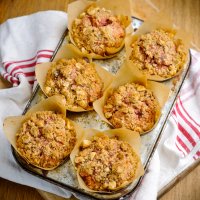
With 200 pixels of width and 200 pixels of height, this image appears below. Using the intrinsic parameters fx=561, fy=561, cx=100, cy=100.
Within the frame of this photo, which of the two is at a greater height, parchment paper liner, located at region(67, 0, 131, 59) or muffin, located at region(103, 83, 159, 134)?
parchment paper liner, located at region(67, 0, 131, 59)

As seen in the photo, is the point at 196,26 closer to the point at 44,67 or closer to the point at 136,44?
the point at 136,44

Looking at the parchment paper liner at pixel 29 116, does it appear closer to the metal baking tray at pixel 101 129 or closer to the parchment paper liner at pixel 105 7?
the metal baking tray at pixel 101 129

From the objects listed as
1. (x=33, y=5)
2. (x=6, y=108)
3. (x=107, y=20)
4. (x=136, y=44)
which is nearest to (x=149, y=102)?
(x=136, y=44)

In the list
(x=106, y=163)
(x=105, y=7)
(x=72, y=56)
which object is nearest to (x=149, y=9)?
(x=105, y=7)

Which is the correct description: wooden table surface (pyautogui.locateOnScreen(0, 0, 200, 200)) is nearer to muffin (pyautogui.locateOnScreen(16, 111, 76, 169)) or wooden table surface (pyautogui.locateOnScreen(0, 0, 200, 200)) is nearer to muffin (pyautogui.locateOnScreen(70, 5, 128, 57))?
muffin (pyautogui.locateOnScreen(70, 5, 128, 57))

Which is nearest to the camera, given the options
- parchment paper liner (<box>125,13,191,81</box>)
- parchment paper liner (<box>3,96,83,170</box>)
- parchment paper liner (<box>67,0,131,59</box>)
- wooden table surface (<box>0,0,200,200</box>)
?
parchment paper liner (<box>3,96,83,170</box>)

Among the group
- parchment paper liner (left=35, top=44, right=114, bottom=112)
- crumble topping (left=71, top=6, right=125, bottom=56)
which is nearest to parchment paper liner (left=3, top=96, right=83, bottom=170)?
parchment paper liner (left=35, top=44, right=114, bottom=112)

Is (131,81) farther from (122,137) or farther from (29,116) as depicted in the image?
(29,116)
